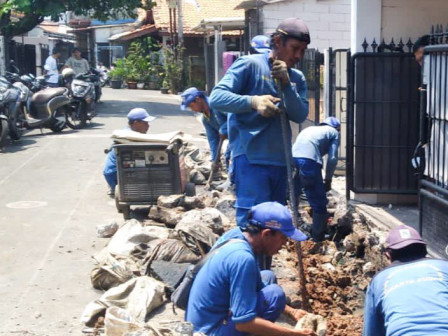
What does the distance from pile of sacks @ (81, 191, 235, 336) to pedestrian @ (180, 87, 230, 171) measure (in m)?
1.30

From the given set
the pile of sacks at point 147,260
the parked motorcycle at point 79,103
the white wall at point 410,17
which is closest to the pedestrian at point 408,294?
the pile of sacks at point 147,260

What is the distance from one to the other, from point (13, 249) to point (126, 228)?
1.21 m

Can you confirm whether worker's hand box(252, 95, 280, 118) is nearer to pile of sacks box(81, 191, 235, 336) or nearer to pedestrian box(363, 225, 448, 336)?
pedestrian box(363, 225, 448, 336)

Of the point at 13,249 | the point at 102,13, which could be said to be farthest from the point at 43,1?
the point at 13,249

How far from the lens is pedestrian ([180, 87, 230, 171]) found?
895 centimetres

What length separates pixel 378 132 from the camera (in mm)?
8219

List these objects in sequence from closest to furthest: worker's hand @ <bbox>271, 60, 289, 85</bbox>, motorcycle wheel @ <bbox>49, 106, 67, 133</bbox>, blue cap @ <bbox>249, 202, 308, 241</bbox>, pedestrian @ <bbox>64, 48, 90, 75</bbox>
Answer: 1. blue cap @ <bbox>249, 202, 308, 241</bbox>
2. worker's hand @ <bbox>271, 60, 289, 85</bbox>
3. motorcycle wheel @ <bbox>49, 106, 67, 133</bbox>
4. pedestrian @ <bbox>64, 48, 90, 75</bbox>

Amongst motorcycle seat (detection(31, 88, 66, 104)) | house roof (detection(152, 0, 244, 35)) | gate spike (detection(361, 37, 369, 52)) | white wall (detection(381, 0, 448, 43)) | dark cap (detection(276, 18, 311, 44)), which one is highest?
house roof (detection(152, 0, 244, 35))

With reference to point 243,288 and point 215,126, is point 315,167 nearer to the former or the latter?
point 215,126

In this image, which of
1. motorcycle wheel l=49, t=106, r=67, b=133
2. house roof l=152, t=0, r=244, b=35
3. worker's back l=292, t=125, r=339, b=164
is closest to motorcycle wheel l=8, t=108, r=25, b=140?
motorcycle wheel l=49, t=106, r=67, b=133

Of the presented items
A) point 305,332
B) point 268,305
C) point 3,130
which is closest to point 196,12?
point 3,130

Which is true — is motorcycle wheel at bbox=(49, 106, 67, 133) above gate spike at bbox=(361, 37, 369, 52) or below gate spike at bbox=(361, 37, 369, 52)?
below

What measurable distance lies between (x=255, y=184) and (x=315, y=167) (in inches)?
110

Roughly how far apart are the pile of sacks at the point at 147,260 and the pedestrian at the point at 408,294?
1209 millimetres
